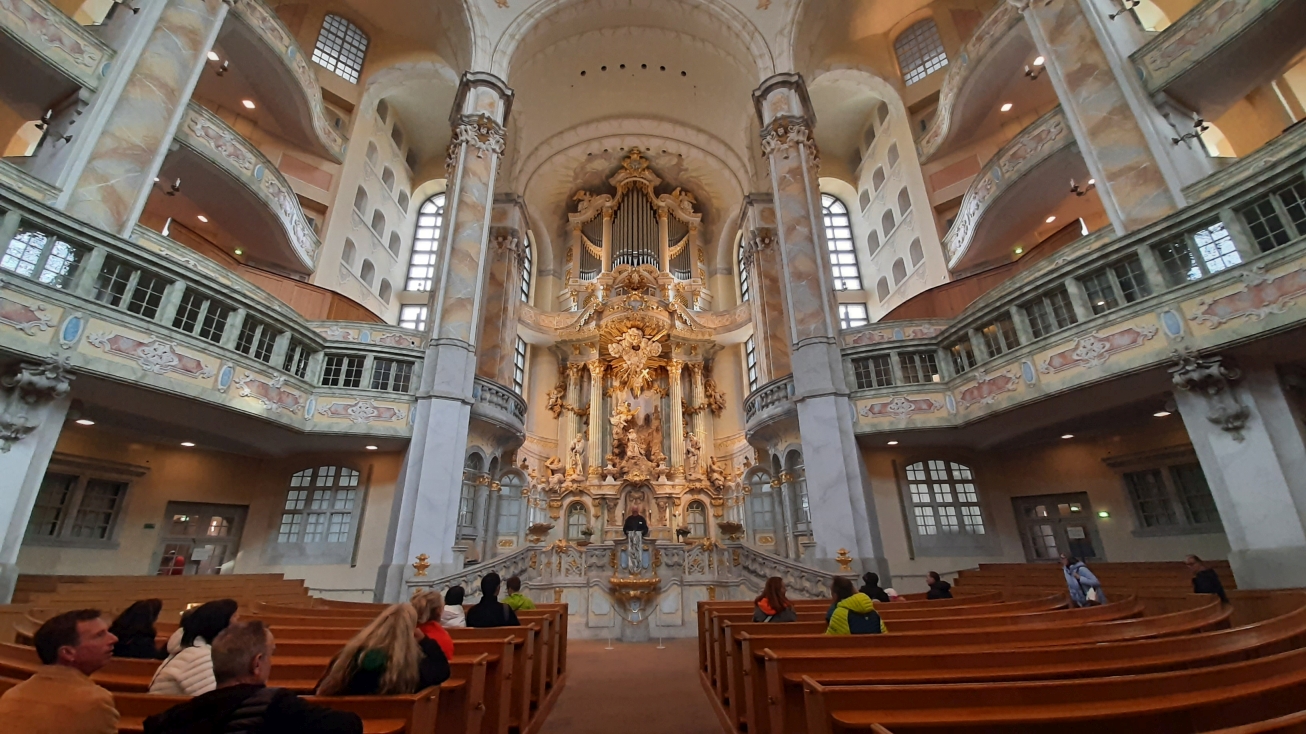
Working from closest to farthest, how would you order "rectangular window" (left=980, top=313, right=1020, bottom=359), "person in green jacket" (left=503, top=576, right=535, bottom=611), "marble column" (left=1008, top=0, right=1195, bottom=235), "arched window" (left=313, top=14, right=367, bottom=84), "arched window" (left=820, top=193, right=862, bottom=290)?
"person in green jacket" (left=503, top=576, right=535, bottom=611) < "marble column" (left=1008, top=0, right=1195, bottom=235) < "rectangular window" (left=980, top=313, right=1020, bottom=359) < "arched window" (left=313, top=14, right=367, bottom=84) < "arched window" (left=820, top=193, right=862, bottom=290)

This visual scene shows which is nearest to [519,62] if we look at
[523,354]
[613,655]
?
[523,354]

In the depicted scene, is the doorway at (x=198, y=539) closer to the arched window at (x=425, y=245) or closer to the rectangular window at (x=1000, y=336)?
the arched window at (x=425, y=245)

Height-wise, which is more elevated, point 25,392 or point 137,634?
point 25,392

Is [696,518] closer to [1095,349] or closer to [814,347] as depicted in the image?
[814,347]

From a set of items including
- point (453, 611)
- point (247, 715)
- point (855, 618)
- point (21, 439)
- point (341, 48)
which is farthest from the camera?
point (341, 48)

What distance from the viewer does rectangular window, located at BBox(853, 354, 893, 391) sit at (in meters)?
13.3

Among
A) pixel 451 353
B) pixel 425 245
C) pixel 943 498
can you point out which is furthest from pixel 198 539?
pixel 943 498

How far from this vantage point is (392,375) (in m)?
13.2

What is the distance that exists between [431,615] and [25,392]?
8722mm

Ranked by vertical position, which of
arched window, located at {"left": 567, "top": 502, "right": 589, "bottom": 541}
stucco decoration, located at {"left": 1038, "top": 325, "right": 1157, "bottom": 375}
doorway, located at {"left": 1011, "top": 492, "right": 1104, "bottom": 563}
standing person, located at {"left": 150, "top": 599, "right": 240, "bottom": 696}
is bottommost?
standing person, located at {"left": 150, "top": 599, "right": 240, "bottom": 696}

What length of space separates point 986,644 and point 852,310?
729 inches

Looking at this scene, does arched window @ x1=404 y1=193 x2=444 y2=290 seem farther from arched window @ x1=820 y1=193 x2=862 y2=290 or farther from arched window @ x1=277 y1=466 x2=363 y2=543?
arched window @ x1=820 y1=193 x2=862 y2=290

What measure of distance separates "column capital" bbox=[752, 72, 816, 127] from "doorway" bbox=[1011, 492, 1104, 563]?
1256 centimetres

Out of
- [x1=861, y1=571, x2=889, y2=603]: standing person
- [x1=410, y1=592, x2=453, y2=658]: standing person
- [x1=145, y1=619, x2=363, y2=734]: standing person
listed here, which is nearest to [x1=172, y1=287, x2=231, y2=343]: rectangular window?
[x1=410, y1=592, x2=453, y2=658]: standing person
